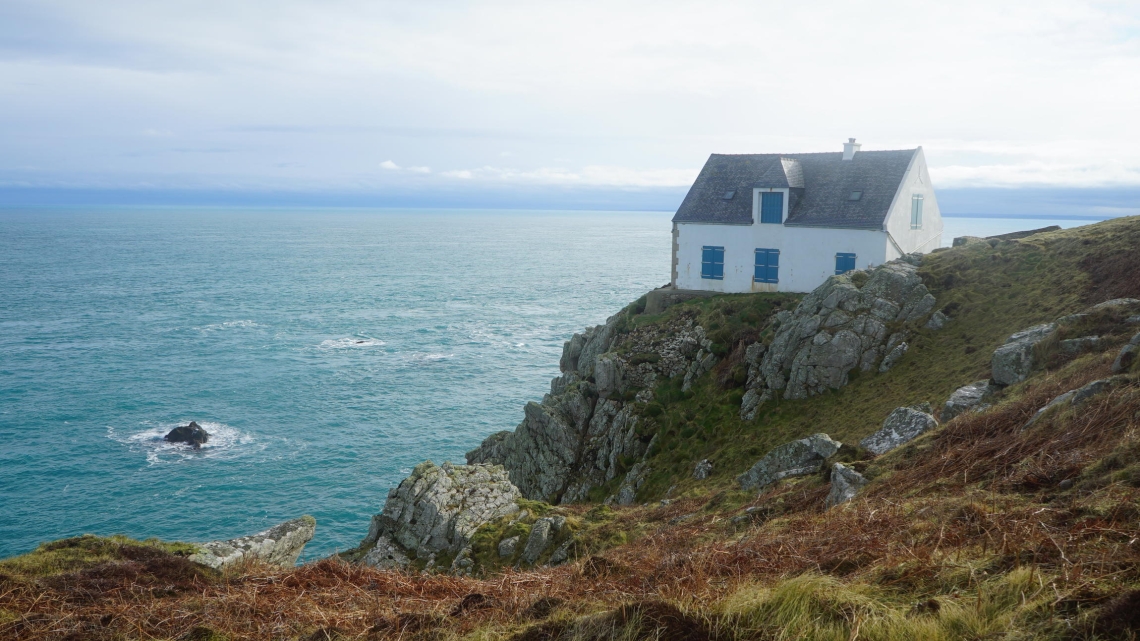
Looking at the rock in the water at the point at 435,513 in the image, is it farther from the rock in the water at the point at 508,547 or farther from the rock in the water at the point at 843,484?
the rock in the water at the point at 843,484

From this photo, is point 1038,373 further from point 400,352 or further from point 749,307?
point 400,352

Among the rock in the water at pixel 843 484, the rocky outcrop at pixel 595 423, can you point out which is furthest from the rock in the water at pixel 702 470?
the rock in the water at pixel 843 484

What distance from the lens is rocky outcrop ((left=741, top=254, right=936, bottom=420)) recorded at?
25984 millimetres

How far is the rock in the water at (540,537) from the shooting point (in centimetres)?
1596

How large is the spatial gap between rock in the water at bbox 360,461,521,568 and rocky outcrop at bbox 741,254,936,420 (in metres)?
11.4

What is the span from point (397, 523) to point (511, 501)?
11.1 feet

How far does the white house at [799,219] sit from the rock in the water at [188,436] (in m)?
31.9

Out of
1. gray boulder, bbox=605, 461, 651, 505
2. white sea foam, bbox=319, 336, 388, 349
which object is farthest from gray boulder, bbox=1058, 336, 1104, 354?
white sea foam, bbox=319, 336, 388, 349

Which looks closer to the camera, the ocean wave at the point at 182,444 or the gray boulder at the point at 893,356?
the gray boulder at the point at 893,356

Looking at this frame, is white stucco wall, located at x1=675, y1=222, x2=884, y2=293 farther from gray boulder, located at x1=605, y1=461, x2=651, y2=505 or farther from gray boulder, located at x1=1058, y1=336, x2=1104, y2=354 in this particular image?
gray boulder, located at x1=1058, y1=336, x2=1104, y2=354

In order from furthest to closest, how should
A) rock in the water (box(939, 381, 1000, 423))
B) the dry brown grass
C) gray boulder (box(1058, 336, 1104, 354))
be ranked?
rock in the water (box(939, 381, 1000, 423)) → gray boulder (box(1058, 336, 1104, 354)) → the dry brown grass

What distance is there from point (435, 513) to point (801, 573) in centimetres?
1381

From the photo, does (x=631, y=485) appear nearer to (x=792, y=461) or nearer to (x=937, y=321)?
(x=792, y=461)

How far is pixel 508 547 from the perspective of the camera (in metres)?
16.8
